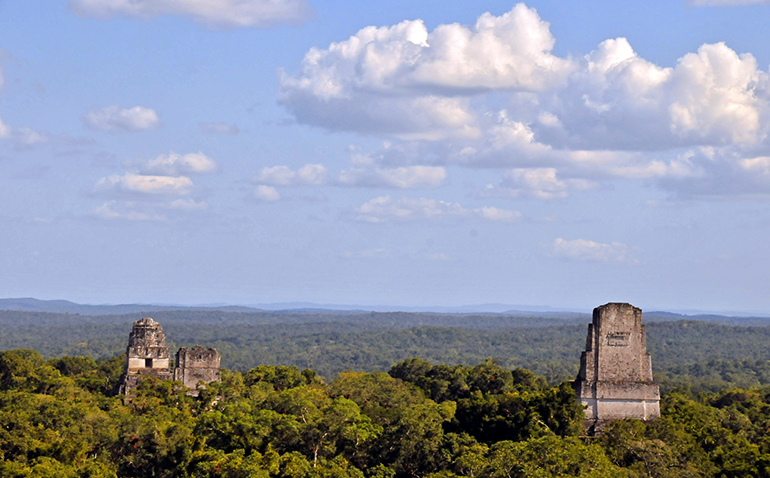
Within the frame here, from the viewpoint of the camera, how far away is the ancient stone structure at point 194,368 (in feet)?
173

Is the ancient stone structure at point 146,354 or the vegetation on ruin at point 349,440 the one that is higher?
the ancient stone structure at point 146,354

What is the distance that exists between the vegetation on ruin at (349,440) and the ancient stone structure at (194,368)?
460 centimetres

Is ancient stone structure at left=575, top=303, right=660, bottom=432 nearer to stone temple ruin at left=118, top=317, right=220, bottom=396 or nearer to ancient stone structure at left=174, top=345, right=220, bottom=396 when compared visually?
ancient stone structure at left=174, top=345, right=220, bottom=396

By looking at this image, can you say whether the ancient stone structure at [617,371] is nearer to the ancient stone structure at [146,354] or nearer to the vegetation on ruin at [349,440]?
the vegetation on ruin at [349,440]

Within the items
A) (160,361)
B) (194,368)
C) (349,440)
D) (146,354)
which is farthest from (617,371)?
(146,354)

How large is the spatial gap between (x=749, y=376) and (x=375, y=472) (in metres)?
122

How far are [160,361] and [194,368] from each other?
1.67 meters

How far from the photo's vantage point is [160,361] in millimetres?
52906

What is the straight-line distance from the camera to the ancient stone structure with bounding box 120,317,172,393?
172 feet

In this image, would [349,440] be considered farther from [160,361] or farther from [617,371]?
→ [160,361]

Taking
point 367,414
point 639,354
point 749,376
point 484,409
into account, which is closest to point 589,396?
point 639,354

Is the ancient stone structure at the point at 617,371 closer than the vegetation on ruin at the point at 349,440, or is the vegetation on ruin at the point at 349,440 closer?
the vegetation on ruin at the point at 349,440

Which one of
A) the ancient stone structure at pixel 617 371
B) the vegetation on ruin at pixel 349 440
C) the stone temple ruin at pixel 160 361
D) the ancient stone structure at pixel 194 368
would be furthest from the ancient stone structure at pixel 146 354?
the ancient stone structure at pixel 617 371

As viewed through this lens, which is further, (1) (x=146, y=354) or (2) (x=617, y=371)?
(1) (x=146, y=354)
